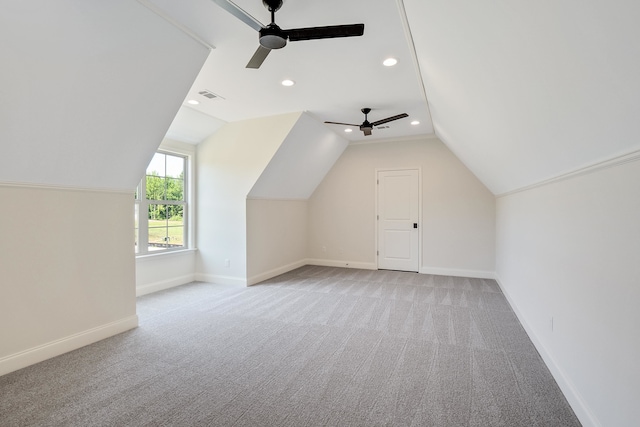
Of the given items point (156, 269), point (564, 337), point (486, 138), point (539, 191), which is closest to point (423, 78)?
point (486, 138)

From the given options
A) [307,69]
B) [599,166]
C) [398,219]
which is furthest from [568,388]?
[398,219]

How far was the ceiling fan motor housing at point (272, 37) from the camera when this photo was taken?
205 cm

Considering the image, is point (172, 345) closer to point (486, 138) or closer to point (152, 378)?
point (152, 378)

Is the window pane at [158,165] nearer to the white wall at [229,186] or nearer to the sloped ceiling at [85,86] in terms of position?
the white wall at [229,186]

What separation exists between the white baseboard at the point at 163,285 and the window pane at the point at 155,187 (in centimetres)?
134

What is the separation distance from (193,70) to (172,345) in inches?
101

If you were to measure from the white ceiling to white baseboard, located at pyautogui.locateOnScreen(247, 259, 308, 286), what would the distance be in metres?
2.58

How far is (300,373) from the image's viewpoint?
237 centimetres

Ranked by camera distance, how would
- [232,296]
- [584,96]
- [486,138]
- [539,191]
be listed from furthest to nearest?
[232,296], [486,138], [539,191], [584,96]

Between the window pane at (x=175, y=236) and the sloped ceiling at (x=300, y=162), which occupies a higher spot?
the sloped ceiling at (x=300, y=162)

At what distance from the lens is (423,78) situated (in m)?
3.31

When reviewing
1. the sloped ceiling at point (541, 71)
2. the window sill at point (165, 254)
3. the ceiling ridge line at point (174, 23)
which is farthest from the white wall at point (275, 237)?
the sloped ceiling at point (541, 71)

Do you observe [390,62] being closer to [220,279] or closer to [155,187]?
[155,187]

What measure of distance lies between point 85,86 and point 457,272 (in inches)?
233
